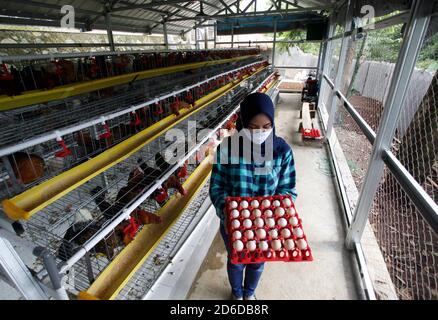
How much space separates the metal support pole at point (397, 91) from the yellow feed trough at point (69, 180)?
181cm

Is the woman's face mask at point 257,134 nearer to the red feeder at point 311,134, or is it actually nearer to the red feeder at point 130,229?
the red feeder at point 130,229

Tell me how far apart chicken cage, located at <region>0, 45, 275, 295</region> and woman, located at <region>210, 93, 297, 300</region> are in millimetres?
603

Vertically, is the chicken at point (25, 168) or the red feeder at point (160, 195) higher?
the chicken at point (25, 168)

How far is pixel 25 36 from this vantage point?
5395mm

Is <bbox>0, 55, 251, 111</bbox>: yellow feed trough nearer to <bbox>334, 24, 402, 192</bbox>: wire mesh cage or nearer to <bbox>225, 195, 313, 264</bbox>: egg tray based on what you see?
<bbox>225, 195, 313, 264</bbox>: egg tray

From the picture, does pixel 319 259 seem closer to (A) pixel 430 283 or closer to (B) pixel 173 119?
(A) pixel 430 283

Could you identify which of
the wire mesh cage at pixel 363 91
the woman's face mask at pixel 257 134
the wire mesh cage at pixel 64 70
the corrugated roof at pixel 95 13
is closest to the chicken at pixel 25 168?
the wire mesh cage at pixel 64 70

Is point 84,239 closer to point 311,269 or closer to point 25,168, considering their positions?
A: point 25,168

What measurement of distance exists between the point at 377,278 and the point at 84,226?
235cm

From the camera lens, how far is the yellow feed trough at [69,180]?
3.32 ft

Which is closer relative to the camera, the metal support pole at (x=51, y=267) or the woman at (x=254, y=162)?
the metal support pole at (x=51, y=267)

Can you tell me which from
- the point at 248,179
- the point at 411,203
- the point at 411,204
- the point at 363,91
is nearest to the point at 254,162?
the point at 248,179

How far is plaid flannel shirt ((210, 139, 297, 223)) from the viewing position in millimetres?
1381
